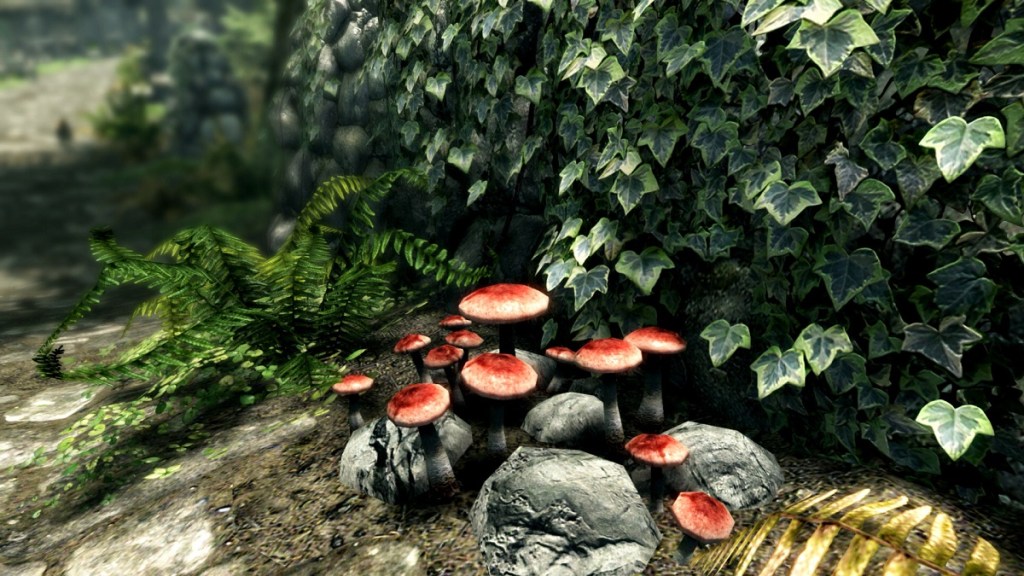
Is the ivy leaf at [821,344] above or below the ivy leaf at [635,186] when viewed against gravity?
below

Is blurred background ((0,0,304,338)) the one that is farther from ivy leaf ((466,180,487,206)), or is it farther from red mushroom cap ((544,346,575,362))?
red mushroom cap ((544,346,575,362))

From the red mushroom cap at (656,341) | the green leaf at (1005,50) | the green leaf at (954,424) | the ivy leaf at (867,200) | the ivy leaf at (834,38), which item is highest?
the ivy leaf at (834,38)

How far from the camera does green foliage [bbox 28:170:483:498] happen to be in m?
3.18

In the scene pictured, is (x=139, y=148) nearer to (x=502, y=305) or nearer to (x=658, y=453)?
(x=502, y=305)

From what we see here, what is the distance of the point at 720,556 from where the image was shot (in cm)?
186

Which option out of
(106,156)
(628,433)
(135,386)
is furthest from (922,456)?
(106,156)

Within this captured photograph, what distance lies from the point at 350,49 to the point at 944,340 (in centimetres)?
541

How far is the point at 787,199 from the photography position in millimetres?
2170

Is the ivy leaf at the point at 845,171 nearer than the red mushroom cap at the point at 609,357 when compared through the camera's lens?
Yes

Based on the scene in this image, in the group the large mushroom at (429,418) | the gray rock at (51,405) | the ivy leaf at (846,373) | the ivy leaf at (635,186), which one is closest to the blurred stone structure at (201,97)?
the gray rock at (51,405)

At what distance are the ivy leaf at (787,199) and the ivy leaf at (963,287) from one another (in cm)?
50

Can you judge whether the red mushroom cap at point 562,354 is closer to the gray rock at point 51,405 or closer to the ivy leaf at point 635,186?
the ivy leaf at point 635,186

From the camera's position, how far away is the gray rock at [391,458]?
2.38m

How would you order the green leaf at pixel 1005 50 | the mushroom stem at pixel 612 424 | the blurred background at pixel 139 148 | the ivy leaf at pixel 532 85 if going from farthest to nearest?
the blurred background at pixel 139 148 → the ivy leaf at pixel 532 85 → the mushroom stem at pixel 612 424 → the green leaf at pixel 1005 50
